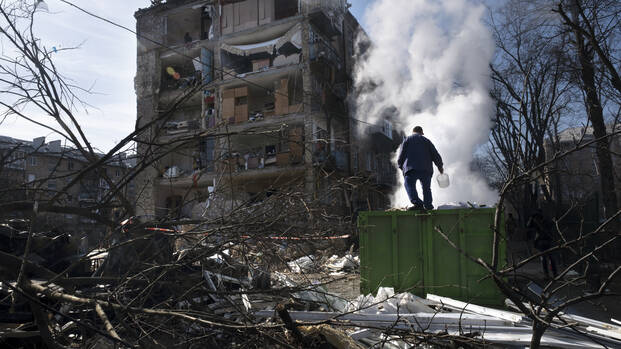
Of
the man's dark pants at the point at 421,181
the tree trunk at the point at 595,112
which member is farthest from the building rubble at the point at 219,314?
Answer: the tree trunk at the point at 595,112

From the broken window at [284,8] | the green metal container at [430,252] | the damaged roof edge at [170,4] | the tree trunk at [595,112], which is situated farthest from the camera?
the damaged roof edge at [170,4]

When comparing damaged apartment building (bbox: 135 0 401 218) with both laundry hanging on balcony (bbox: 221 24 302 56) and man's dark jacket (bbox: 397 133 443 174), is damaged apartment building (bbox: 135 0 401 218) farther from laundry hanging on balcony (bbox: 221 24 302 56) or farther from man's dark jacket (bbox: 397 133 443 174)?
man's dark jacket (bbox: 397 133 443 174)

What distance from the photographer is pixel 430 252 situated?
6.16 metres

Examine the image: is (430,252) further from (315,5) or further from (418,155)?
(315,5)

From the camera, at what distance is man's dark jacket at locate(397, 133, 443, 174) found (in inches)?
277

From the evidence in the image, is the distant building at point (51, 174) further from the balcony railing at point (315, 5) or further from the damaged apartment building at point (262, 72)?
the balcony railing at point (315, 5)

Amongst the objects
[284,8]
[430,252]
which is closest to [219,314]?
[430,252]

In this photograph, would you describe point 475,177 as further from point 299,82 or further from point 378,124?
point 299,82

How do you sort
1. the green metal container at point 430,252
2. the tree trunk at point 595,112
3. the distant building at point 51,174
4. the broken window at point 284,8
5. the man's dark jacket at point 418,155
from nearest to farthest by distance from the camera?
1. the distant building at point 51,174
2. the green metal container at point 430,252
3. the tree trunk at point 595,112
4. the man's dark jacket at point 418,155
5. the broken window at point 284,8

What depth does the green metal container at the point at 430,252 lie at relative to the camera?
19.5 ft

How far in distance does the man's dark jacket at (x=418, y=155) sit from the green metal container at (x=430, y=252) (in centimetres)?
104

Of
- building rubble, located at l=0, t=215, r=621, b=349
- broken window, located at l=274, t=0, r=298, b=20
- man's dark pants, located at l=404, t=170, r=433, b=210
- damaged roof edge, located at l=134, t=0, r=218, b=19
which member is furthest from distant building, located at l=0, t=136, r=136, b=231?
damaged roof edge, located at l=134, t=0, r=218, b=19

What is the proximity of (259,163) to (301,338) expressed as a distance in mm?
17133

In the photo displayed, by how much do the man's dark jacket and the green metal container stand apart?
104 centimetres
